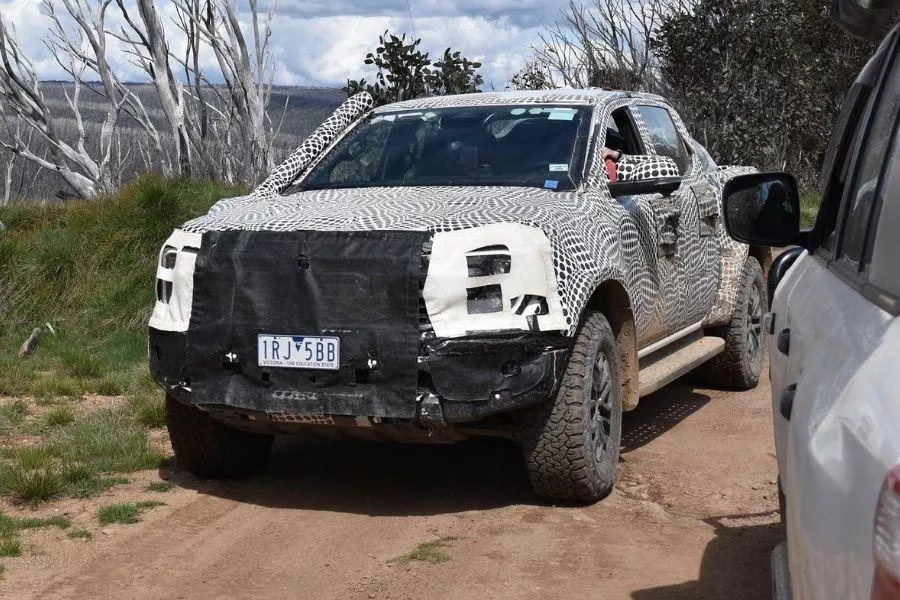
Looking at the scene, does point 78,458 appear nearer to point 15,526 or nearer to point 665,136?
point 15,526

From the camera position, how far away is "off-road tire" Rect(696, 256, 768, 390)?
25.5ft

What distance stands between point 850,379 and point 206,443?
4177 millimetres

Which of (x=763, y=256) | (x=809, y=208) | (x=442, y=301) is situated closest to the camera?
(x=442, y=301)

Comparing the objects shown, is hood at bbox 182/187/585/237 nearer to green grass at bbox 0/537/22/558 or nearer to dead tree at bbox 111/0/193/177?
green grass at bbox 0/537/22/558

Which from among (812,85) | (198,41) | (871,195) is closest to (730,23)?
(812,85)

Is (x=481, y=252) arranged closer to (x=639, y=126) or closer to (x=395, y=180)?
(x=395, y=180)

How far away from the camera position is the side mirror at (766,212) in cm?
324

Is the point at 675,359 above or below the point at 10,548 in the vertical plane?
above

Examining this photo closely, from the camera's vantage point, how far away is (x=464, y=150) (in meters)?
6.24

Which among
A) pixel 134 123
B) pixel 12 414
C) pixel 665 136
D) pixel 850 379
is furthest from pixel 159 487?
pixel 134 123

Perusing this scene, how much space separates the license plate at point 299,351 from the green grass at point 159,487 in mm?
1070

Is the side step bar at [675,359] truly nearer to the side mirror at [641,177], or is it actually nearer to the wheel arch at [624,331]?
the wheel arch at [624,331]

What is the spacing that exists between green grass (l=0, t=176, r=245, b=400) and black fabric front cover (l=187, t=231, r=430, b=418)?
312 cm

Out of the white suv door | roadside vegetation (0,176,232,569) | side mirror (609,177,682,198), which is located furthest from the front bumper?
the white suv door
